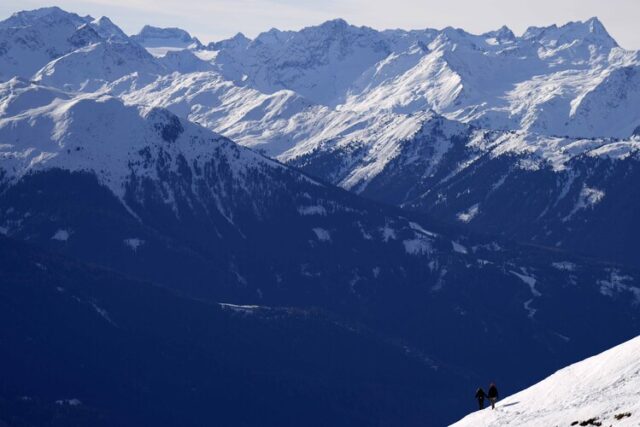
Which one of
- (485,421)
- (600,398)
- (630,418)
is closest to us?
(630,418)

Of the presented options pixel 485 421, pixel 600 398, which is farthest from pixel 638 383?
pixel 485 421

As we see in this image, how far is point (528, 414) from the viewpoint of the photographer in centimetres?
14775

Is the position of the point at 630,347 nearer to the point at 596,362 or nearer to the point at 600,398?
the point at 596,362

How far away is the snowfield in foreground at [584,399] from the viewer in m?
134

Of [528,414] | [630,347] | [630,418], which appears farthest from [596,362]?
[630,418]

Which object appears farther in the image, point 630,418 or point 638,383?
point 638,383

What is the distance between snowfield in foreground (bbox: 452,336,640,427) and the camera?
440 ft

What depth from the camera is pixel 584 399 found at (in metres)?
145

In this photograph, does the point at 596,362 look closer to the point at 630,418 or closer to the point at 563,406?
the point at 563,406

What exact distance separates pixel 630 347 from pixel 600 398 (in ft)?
58.4

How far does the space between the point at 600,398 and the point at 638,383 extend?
3.95 m

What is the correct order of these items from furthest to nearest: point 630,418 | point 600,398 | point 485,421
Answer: point 485,421 < point 600,398 < point 630,418

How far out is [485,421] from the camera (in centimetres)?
15125

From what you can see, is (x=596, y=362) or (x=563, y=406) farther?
(x=596, y=362)
